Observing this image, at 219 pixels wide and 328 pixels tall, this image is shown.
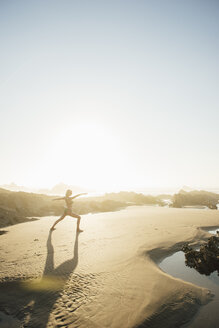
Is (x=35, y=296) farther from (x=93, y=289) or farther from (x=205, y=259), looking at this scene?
(x=205, y=259)

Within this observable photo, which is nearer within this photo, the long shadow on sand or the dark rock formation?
the long shadow on sand

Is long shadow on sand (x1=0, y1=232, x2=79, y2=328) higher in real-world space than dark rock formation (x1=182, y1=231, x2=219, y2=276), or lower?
lower

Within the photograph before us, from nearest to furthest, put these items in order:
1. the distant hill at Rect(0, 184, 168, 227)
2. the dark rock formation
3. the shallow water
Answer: the shallow water, the dark rock formation, the distant hill at Rect(0, 184, 168, 227)

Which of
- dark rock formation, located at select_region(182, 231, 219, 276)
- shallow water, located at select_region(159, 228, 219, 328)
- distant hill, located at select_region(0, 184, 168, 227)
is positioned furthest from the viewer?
distant hill, located at select_region(0, 184, 168, 227)

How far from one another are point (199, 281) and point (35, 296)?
4291mm

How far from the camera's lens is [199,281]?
4.49 meters

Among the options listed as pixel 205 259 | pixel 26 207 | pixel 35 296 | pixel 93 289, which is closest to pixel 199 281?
pixel 205 259

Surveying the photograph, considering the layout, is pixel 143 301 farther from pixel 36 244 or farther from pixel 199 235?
pixel 199 235

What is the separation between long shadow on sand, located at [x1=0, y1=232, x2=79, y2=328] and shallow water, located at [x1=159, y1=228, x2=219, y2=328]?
104 inches

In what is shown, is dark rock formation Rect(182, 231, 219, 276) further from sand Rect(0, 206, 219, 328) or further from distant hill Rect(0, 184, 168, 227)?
distant hill Rect(0, 184, 168, 227)

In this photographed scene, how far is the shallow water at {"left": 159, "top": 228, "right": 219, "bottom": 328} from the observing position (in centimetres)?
301

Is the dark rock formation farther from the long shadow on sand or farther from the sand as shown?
the long shadow on sand

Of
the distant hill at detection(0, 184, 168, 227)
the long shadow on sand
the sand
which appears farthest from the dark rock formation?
the distant hill at detection(0, 184, 168, 227)

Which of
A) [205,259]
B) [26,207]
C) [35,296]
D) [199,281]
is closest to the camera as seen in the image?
[35,296]
